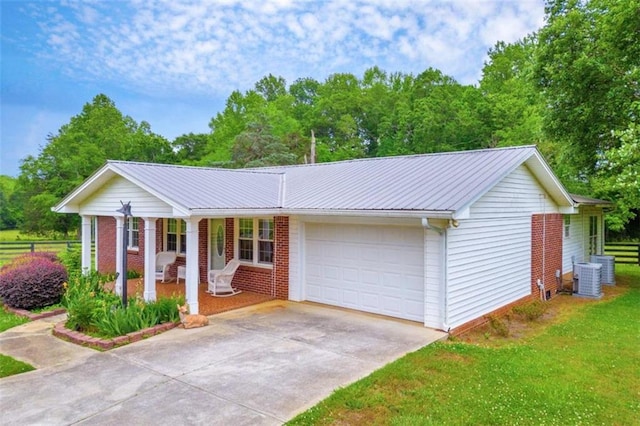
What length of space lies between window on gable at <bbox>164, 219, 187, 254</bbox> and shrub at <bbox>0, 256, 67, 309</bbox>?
3792 mm

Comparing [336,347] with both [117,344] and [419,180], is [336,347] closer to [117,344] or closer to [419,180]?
[117,344]

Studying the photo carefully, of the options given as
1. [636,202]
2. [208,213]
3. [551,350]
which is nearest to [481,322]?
[551,350]

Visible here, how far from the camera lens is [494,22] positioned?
1692 centimetres

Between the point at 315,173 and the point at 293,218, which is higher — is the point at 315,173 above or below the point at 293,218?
above

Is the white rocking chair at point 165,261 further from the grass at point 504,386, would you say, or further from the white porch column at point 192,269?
the grass at point 504,386

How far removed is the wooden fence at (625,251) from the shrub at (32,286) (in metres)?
22.2

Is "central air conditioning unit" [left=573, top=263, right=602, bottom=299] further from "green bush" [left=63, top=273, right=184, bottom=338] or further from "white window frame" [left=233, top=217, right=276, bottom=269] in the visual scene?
"green bush" [left=63, top=273, right=184, bottom=338]

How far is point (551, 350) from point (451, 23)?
14.7 metres

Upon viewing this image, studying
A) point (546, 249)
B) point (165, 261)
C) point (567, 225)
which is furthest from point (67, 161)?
point (567, 225)

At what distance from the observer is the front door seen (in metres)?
12.5

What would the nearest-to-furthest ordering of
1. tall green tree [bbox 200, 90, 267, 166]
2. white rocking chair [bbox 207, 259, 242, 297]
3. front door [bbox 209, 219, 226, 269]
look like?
white rocking chair [bbox 207, 259, 242, 297] → front door [bbox 209, 219, 226, 269] → tall green tree [bbox 200, 90, 267, 166]

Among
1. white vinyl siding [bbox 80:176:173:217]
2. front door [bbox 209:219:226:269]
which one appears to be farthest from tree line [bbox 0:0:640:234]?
white vinyl siding [bbox 80:176:173:217]

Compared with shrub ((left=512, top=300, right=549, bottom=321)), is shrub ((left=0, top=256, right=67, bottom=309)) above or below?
above

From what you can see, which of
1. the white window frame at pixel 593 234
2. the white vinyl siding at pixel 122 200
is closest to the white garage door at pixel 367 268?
the white vinyl siding at pixel 122 200
